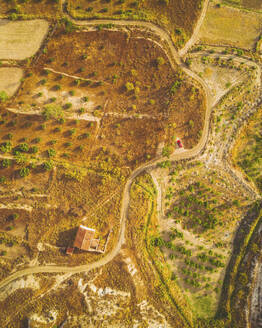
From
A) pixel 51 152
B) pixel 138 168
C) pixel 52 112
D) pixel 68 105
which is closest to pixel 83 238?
pixel 138 168

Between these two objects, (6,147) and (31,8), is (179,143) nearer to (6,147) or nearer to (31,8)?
(6,147)

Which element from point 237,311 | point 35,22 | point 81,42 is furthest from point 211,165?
point 35,22

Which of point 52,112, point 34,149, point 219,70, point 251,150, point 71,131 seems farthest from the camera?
point 251,150

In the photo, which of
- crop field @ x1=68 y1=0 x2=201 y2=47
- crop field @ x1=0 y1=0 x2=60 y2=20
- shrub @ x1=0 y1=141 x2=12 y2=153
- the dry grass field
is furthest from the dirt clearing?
the dry grass field

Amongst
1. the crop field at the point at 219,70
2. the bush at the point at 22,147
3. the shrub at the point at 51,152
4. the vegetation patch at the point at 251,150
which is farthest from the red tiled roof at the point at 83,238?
the crop field at the point at 219,70

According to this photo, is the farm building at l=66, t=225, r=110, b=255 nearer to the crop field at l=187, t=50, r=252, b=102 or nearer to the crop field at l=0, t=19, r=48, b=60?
the crop field at l=0, t=19, r=48, b=60

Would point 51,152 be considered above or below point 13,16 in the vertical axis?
below

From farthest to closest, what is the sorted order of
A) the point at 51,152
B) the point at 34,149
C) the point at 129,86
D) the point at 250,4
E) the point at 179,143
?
the point at 250,4 < the point at 179,143 < the point at 129,86 < the point at 51,152 < the point at 34,149
